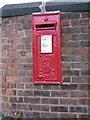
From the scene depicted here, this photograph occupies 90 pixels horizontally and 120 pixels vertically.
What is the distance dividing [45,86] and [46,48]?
0.69m

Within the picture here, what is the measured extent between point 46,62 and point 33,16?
871 mm

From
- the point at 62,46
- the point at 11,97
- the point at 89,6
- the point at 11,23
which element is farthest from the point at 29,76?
the point at 89,6

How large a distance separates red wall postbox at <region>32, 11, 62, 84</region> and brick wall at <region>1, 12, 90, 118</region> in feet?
0.33

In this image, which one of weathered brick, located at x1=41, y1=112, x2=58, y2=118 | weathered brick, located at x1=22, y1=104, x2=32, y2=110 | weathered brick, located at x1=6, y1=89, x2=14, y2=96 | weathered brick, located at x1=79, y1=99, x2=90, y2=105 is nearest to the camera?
weathered brick, located at x1=79, y1=99, x2=90, y2=105

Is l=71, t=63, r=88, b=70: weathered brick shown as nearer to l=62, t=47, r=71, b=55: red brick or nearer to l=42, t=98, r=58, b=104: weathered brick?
l=62, t=47, r=71, b=55: red brick

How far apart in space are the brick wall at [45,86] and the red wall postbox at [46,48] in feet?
0.33

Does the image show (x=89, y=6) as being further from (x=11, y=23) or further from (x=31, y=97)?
(x=31, y=97)

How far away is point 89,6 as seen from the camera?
322 cm

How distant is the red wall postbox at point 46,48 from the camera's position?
328 cm

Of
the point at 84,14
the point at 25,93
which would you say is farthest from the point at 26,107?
the point at 84,14

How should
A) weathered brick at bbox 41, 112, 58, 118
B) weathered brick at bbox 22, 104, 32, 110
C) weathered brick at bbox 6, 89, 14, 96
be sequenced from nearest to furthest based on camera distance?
weathered brick at bbox 41, 112, 58, 118, weathered brick at bbox 22, 104, 32, 110, weathered brick at bbox 6, 89, 14, 96

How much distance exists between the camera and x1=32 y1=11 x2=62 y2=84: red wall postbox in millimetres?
3279

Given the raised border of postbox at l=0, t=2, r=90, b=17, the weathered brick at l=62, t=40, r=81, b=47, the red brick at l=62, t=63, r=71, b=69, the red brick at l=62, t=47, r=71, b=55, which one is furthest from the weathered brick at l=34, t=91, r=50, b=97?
the raised border of postbox at l=0, t=2, r=90, b=17

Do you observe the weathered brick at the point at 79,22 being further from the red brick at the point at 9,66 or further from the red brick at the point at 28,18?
the red brick at the point at 9,66
